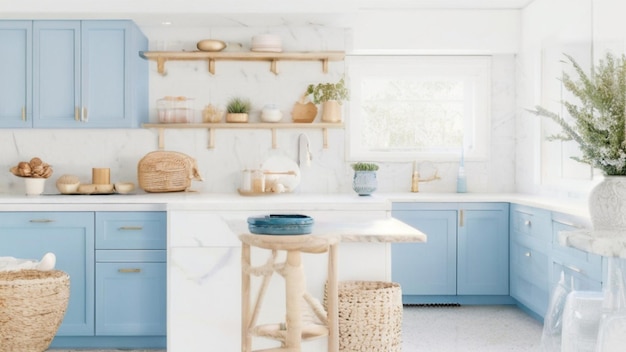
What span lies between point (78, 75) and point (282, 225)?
2685 mm

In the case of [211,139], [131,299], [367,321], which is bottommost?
[131,299]

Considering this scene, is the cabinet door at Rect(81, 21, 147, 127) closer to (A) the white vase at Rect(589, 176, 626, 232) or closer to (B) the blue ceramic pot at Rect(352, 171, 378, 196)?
(B) the blue ceramic pot at Rect(352, 171, 378, 196)

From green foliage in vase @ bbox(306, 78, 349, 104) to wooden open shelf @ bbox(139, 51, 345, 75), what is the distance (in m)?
0.22

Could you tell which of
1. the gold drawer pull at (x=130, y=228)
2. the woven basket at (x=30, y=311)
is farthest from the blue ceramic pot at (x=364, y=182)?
the woven basket at (x=30, y=311)

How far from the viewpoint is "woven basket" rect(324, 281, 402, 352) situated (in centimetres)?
295

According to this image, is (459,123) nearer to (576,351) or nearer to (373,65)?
(373,65)

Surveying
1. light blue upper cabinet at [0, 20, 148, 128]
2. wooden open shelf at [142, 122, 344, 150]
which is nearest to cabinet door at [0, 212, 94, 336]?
light blue upper cabinet at [0, 20, 148, 128]

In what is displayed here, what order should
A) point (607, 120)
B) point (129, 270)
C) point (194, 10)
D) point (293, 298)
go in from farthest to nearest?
point (194, 10) → point (129, 270) → point (293, 298) → point (607, 120)

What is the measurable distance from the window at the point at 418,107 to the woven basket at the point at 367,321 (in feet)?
8.78

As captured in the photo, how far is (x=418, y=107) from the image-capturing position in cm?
578

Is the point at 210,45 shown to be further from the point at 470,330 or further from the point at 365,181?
the point at 470,330

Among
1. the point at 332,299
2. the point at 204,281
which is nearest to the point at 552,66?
the point at 204,281

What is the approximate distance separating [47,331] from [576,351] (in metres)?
2.84

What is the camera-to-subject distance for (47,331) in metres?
3.83
